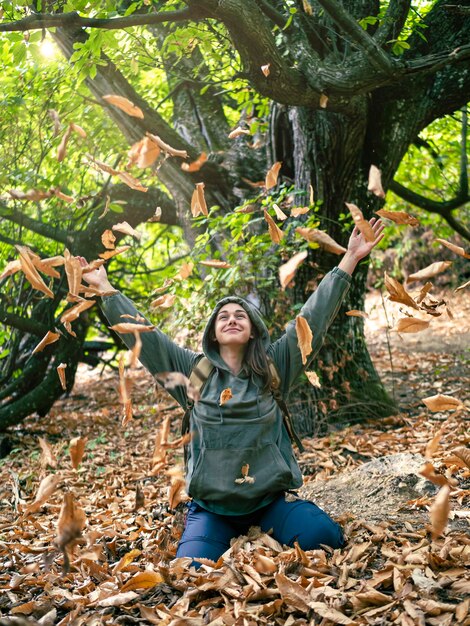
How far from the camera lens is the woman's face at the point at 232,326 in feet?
10.1

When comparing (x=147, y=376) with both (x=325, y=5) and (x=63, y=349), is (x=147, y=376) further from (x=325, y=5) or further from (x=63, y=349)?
(x=325, y=5)

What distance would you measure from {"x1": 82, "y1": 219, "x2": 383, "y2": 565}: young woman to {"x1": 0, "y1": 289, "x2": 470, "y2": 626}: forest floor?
119 millimetres

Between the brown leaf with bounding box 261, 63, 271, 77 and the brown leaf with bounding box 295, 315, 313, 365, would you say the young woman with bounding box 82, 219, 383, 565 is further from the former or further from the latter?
the brown leaf with bounding box 261, 63, 271, 77

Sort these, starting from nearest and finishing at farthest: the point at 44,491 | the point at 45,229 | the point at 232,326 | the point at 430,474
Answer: the point at 430,474
the point at 44,491
the point at 232,326
the point at 45,229

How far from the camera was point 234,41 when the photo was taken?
3.76m

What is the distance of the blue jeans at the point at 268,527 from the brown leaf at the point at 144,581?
29cm

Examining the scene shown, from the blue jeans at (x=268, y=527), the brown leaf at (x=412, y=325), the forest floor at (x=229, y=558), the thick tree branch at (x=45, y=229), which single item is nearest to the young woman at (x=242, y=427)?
the blue jeans at (x=268, y=527)

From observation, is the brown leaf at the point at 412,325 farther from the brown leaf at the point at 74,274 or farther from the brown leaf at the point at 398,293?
the brown leaf at the point at 74,274

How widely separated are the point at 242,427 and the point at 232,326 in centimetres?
53

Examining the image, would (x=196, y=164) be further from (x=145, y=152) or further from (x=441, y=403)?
(x=441, y=403)

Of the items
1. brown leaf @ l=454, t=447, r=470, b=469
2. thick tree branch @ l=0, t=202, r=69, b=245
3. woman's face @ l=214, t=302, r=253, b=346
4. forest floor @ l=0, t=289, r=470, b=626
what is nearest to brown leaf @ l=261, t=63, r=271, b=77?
woman's face @ l=214, t=302, r=253, b=346

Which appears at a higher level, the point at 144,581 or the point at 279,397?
the point at 279,397

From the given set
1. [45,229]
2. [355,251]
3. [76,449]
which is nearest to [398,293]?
[355,251]

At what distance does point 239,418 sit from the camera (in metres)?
2.97
